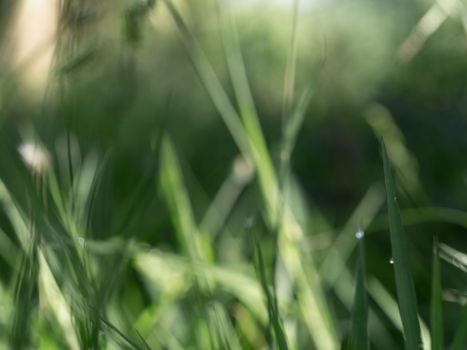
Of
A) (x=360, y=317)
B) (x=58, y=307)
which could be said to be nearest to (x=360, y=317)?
(x=360, y=317)

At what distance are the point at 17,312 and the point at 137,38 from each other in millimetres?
215

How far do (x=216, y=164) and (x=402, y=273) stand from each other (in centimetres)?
128

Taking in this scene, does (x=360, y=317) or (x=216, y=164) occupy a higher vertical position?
(x=216, y=164)

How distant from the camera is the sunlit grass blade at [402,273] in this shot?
57 centimetres

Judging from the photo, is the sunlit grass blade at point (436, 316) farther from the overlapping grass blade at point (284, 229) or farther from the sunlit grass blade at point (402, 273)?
the overlapping grass blade at point (284, 229)

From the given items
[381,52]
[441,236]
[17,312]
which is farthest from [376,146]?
[17,312]

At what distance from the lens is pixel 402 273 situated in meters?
0.57

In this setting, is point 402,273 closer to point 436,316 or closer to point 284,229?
point 436,316

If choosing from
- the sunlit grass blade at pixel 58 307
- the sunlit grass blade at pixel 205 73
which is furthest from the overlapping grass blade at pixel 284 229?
the sunlit grass blade at pixel 58 307

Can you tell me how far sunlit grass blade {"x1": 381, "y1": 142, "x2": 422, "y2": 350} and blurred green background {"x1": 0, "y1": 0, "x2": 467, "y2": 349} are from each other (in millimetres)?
154

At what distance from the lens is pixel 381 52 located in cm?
233

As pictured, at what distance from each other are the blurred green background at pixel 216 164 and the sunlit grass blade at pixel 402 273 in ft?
0.51

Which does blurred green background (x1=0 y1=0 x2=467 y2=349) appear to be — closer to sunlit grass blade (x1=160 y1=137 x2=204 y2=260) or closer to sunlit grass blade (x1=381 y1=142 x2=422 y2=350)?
sunlit grass blade (x1=160 y1=137 x2=204 y2=260)

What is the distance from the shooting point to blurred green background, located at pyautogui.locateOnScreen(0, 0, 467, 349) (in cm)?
71
